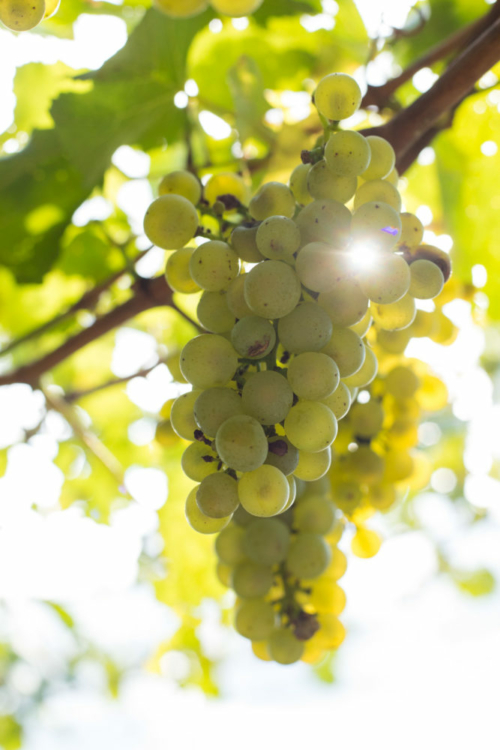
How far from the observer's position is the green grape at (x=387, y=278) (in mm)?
433

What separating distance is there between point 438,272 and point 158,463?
987 millimetres

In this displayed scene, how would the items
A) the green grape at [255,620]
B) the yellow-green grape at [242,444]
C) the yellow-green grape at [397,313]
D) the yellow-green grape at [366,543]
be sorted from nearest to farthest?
the yellow-green grape at [242,444] < the yellow-green grape at [397,313] < the green grape at [255,620] < the yellow-green grape at [366,543]

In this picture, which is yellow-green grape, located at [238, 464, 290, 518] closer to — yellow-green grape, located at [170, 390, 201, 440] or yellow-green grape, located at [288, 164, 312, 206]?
yellow-green grape, located at [170, 390, 201, 440]

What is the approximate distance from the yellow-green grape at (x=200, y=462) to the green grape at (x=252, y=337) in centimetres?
8

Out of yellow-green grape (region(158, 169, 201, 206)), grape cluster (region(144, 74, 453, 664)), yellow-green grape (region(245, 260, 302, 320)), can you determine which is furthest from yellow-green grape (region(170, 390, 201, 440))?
yellow-green grape (region(158, 169, 201, 206))

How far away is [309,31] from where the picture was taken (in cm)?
98

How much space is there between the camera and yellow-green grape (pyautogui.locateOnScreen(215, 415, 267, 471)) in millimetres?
387

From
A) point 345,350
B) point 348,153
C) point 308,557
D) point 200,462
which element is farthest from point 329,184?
point 308,557

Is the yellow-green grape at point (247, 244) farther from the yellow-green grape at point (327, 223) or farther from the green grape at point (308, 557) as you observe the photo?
the green grape at point (308, 557)

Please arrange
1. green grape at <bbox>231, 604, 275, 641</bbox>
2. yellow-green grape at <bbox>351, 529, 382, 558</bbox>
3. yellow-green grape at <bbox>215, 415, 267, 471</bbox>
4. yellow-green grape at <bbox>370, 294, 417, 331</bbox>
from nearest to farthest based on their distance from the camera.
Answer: yellow-green grape at <bbox>215, 415, 267, 471</bbox>
yellow-green grape at <bbox>370, 294, 417, 331</bbox>
green grape at <bbox>231, 604, 275, 641</bbox>
yellow-green grape at <bbox>351, 529, 382, 558</bbox>

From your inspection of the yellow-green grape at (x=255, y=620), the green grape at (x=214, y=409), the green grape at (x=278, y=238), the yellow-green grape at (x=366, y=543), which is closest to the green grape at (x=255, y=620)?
the yellow-green grape at (x=255, y=620)

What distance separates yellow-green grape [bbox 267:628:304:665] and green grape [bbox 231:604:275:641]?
1 centimetres

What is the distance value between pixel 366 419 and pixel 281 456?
0.82 feet

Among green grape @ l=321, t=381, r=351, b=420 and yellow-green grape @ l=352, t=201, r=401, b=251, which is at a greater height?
yellow-green grape @ l=352, t=201, r=401, b=251
